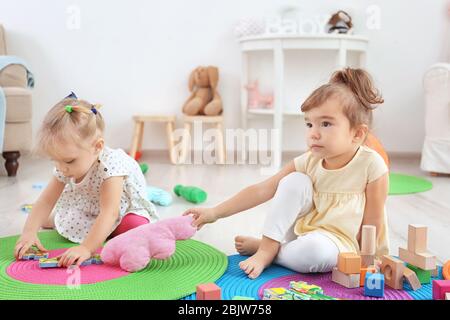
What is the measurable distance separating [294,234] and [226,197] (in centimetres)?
80

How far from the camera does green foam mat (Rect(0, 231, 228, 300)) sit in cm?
101

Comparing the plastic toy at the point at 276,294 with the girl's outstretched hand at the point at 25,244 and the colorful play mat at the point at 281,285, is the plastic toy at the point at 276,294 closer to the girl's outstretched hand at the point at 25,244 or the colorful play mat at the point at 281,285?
the colorful play mat at the point at 281,285

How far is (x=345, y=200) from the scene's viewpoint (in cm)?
117

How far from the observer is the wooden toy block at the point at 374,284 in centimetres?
101

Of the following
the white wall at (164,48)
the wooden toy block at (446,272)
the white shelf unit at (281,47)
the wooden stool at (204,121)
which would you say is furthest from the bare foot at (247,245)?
the white wall at (164,48)

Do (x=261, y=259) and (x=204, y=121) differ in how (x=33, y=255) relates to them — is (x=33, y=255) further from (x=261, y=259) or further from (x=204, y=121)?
(x=204, y=121)

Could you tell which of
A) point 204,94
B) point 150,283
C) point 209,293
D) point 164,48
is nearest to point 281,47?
point 204,94

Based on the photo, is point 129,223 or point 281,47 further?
point 281,47

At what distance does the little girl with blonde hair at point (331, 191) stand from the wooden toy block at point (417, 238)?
3.5 inches

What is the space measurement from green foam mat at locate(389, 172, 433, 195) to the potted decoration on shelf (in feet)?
2.35

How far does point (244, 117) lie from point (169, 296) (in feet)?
6.38
